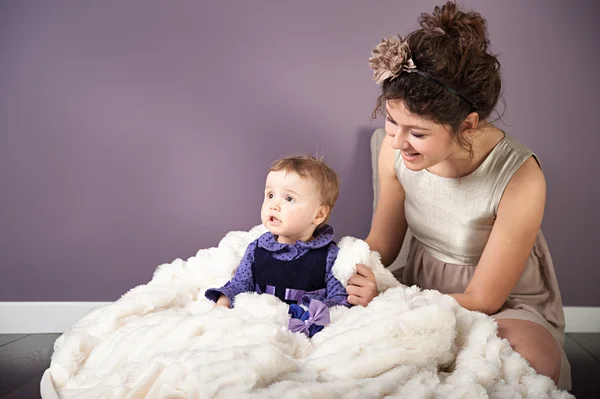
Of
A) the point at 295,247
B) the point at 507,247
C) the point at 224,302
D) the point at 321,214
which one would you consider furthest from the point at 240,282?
the point at 507,247

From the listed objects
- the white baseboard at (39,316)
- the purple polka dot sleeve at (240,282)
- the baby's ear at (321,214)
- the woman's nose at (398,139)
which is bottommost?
the white baseboard at (39,316)

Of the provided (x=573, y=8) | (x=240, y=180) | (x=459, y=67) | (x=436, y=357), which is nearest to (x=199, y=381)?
(x=436, y=357)

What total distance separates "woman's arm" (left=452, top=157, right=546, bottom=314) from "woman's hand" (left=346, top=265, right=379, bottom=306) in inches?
9.5

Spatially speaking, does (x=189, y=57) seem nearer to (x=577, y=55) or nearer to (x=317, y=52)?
(x=317, y=52)

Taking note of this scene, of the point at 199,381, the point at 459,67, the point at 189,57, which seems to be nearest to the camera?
the point at 199,381

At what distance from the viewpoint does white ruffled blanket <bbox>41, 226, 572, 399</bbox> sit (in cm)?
121

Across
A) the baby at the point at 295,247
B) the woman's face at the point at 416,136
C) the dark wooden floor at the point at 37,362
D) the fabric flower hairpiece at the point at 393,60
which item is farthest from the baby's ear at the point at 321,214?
the dark wooden floor at the point at 37,362

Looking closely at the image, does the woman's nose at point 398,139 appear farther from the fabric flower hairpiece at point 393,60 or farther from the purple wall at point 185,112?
the purple wall at point 185,112

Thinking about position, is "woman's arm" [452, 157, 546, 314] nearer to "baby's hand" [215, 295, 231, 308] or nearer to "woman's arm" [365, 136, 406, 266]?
"woman's arm" [365, 136, 406, 266]

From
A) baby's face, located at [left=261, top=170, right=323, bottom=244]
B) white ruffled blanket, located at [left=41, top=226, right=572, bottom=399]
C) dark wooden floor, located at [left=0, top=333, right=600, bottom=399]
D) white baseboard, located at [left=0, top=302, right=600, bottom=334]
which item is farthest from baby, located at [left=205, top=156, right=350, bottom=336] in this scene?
white baseboard, located at [left=0, top=302, right=600, bottom=334]

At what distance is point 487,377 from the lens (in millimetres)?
1342

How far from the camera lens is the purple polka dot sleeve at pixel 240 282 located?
1771mm

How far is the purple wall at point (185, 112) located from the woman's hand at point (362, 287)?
39.0 inches

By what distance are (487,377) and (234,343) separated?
0.58 metres
